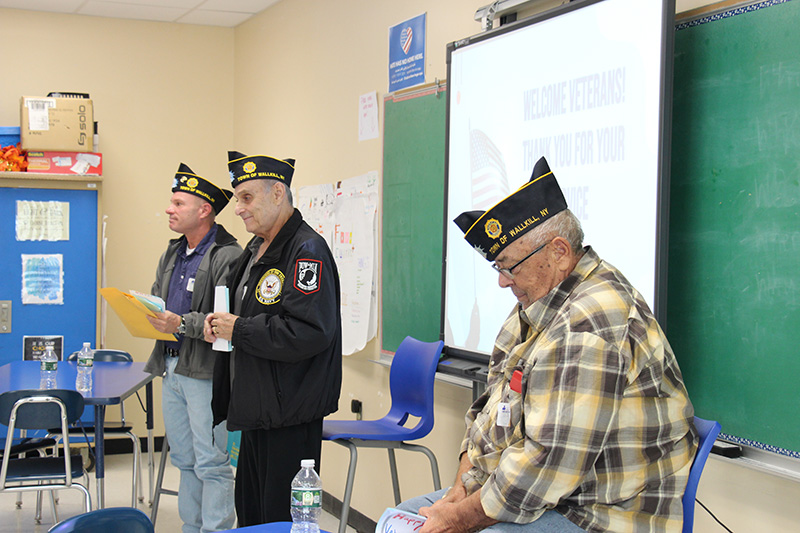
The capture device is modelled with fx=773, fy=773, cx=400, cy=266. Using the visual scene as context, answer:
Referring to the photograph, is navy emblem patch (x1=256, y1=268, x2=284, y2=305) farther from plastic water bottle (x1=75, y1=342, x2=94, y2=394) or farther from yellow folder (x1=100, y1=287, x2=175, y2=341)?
plastic water bottle (x1=75, y1=342, x2=94, y2=394)

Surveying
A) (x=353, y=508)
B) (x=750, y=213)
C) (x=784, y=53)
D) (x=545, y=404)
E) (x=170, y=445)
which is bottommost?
(x=353, y=508)

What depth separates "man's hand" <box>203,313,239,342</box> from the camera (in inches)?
106

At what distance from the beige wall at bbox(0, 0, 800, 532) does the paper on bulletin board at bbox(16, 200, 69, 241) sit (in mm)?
482

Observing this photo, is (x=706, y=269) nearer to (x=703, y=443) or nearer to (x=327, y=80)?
(x=703, y=443)

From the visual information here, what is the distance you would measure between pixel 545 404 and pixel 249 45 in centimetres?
476

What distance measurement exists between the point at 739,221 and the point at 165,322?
2093mm

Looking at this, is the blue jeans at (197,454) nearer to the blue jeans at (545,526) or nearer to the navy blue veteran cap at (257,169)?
the navy blue veteran cap at (257,169)

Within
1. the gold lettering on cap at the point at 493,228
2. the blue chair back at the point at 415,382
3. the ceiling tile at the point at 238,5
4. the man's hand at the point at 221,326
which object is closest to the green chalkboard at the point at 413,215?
the blue chair back at the point at 415,382

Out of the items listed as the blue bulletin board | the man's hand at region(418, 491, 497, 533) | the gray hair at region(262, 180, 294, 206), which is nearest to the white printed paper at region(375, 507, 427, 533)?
the man's hand at region(418, 491, 497, 533)

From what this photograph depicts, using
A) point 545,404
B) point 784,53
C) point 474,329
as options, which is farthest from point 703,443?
point 474,329

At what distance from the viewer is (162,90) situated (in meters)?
5.87

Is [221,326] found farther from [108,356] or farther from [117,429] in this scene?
[108,356]

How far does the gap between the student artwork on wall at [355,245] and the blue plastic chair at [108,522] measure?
2.32m

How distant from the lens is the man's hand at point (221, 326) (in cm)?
270
